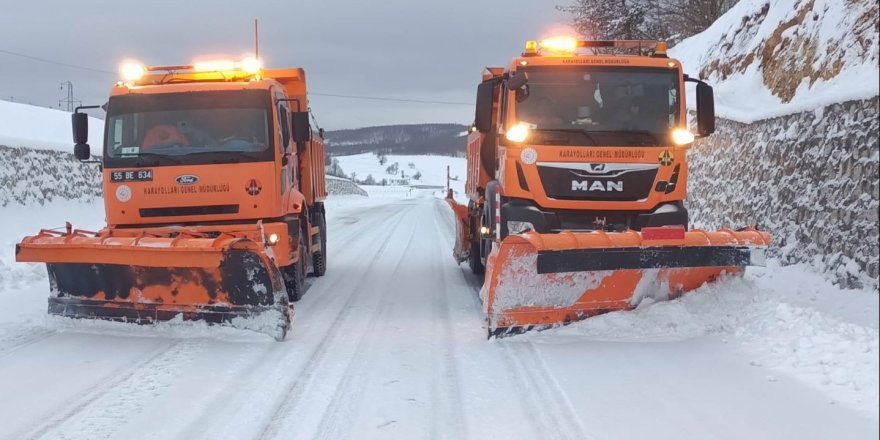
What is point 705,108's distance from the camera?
7117mm

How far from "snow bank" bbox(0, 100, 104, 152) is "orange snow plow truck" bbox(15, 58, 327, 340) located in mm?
8002

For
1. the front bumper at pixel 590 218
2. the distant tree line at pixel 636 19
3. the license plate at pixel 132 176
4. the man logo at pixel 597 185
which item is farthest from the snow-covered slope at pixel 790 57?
the distant tree line at pixel 636 19

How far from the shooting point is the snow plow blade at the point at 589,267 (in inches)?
219

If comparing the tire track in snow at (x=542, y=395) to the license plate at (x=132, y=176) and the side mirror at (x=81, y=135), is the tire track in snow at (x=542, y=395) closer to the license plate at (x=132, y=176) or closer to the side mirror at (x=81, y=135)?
the license plate at (x=132, y=176)

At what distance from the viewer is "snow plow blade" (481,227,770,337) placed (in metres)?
5.55

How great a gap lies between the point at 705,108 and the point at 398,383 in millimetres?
4626

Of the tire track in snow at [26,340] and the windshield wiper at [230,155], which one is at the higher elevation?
the windshield wiper at [230,155]

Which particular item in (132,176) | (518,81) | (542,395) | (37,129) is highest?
(37,129)

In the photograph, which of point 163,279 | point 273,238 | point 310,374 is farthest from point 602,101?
point 163,279

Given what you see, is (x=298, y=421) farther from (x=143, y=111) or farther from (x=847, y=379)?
(x=143, y=111)

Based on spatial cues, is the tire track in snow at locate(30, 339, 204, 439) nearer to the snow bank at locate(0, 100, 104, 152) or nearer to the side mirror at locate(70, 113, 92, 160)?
the side mirror at locate(70, 113, 92, 160)

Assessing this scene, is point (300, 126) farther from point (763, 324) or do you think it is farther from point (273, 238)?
point (763, 324)

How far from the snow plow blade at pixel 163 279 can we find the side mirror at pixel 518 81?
3.04 meters

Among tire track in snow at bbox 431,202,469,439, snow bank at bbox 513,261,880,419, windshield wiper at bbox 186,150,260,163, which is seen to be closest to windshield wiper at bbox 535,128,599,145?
snow bank at bbox 513,261,880,419
